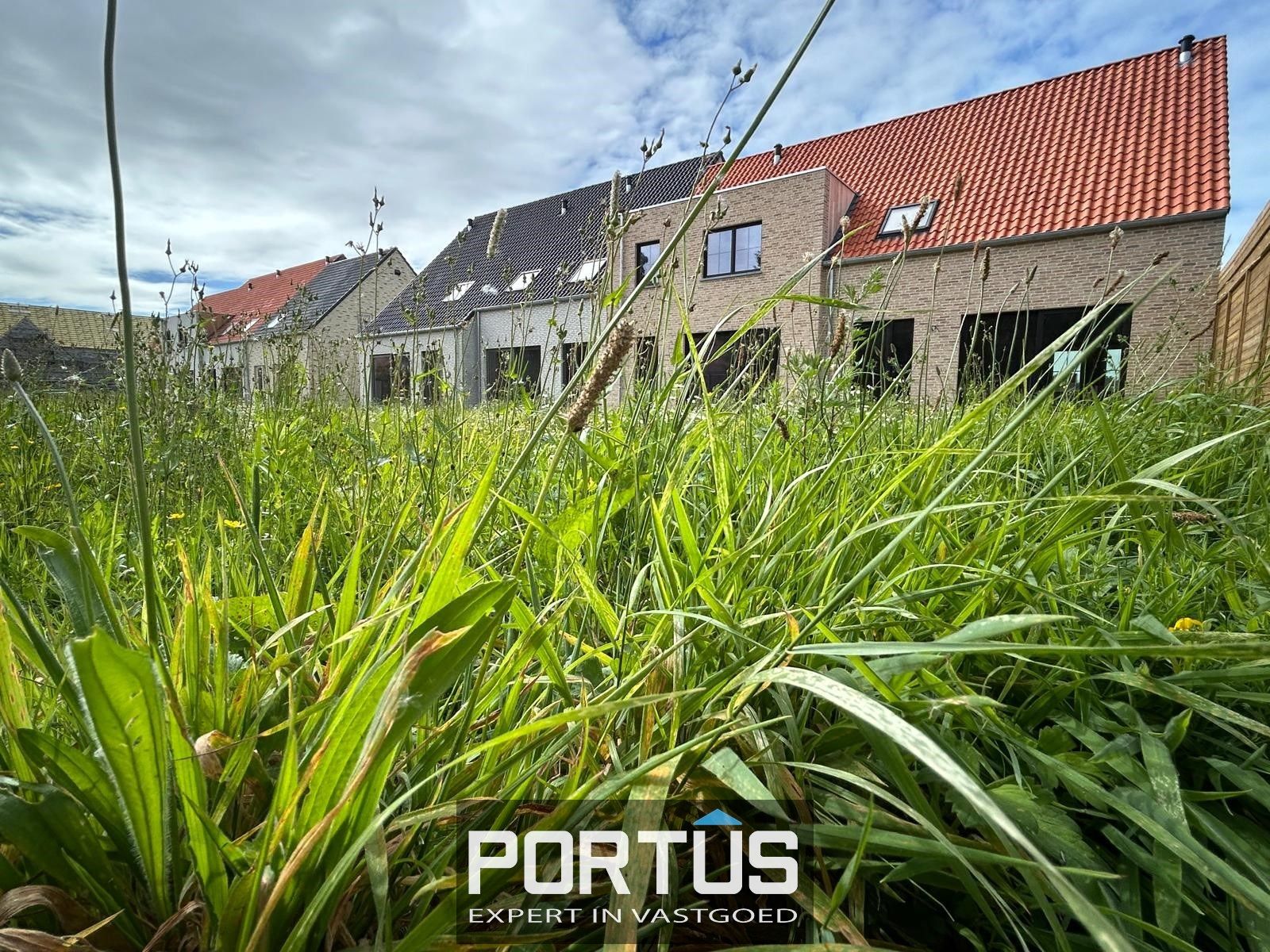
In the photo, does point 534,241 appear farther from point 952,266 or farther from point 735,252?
point 952,266

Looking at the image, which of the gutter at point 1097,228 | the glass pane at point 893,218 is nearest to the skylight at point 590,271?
the gutter at point 1097,228

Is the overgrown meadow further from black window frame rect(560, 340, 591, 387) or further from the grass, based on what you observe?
black window frame rect(560, 340, 591, 387)

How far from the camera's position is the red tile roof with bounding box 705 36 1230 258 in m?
10.5

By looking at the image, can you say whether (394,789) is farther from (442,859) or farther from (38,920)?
(38,920)

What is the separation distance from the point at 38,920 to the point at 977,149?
15.9 m

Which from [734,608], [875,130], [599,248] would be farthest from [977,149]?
[734,608]

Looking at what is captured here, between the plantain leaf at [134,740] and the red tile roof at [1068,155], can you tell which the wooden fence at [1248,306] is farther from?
the red tile roof at [1068,155]

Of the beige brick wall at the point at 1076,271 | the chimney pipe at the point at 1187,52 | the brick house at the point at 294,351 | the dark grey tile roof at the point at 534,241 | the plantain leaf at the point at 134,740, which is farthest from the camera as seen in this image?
the dark grey tile roof at the point at 534,241

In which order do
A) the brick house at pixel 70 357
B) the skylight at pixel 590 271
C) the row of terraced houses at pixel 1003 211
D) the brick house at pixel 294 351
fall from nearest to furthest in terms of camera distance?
the skylight at pixel 590 271, the brick house at pixel 294 351, the brick house at pixel 70 357, the row of terraced houses at pixel 1003 211

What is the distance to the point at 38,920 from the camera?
500 millimetres

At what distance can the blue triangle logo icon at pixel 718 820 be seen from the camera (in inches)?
23.7

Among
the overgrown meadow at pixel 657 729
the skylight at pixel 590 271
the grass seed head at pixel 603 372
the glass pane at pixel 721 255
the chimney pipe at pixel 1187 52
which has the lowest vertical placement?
the overgrown meadow at pixel 657 729

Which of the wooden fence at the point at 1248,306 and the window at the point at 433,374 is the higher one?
the wooden fence at the point at 1248,306

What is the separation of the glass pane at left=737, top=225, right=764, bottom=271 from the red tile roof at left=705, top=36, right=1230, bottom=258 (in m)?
1.97
